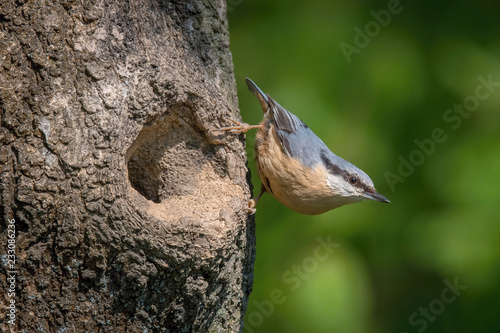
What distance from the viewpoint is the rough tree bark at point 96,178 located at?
204cm

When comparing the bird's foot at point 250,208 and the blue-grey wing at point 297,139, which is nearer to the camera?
the bird's foot at point 250,208

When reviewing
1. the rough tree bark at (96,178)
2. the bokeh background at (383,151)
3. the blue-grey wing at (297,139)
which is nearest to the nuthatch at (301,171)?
the blue-grey wing at (297,139)

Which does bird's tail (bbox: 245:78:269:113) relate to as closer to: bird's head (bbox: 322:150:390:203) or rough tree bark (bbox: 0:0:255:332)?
bird's head (bbox: 322:150:390:203)

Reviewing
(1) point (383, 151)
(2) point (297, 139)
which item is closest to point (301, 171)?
(2) point (297, 139)

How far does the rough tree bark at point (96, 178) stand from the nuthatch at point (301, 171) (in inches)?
29.2

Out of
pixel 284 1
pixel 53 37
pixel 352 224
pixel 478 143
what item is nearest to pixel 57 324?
pixel 53 37

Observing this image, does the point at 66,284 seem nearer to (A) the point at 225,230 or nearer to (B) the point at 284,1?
(A) the point at 225,230

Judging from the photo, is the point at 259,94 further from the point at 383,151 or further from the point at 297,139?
the point at 383,151

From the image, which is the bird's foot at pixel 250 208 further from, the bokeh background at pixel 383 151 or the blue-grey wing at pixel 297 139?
the bokeh background at pixel 383 151

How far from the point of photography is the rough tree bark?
2045mm

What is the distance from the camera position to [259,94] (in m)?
3.33

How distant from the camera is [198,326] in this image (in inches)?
98.3

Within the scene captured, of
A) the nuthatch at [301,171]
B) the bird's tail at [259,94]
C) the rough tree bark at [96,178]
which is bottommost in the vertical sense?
the rough tree bark at [96,178]

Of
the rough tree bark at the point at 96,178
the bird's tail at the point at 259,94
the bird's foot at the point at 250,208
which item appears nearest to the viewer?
the rough tree bark at the point at 96,178
